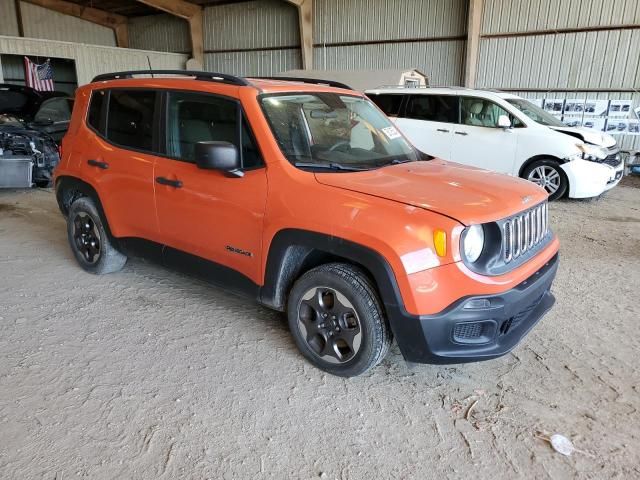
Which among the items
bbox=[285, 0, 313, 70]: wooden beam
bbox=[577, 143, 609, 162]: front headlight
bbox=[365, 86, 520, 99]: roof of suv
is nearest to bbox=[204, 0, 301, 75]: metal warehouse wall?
bbox=[285, 0, 313, 70]: wooden beam

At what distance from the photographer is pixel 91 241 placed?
429 cm

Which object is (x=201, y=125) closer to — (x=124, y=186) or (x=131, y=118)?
(x=131, y=118)

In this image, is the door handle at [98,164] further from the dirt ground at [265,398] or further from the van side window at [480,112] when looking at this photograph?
the van side window at [480,112]

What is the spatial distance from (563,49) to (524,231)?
10997 millimetres

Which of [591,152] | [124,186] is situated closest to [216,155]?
[124,186]

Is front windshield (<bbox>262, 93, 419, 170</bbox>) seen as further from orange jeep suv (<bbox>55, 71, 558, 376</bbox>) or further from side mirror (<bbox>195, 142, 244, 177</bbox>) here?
side mirror (<bbox>195, 142, 244, 177</bbox>)

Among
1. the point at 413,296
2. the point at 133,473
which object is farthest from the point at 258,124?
the point at 133,473

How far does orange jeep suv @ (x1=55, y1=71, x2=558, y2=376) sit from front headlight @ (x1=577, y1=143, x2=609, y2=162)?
16.3ft

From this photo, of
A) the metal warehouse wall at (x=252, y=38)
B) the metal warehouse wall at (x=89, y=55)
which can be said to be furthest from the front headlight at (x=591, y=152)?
the metal warehouse wall at (x=89, y=55)

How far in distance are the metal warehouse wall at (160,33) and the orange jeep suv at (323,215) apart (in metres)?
17.6

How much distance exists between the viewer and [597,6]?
1095 cm

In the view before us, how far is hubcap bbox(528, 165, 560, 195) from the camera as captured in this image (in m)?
7.62

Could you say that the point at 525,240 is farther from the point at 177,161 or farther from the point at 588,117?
the point at 588,117

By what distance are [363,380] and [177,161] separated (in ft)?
6.20
